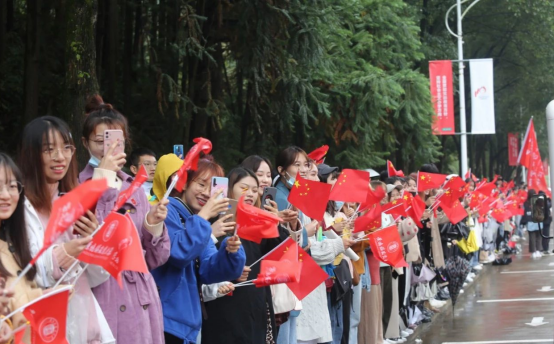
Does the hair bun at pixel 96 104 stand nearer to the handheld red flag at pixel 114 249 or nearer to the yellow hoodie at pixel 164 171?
the yellow hoodie at pixel 164 171

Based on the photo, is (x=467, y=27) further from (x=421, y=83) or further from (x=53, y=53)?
(x=53, y=53)

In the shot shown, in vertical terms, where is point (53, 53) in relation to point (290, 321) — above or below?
above

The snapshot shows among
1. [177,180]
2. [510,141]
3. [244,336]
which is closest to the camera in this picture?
[177,180]

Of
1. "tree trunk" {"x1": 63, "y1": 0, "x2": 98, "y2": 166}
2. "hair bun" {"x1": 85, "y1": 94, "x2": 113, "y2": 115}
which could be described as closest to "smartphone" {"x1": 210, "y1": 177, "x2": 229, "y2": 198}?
"hair bun" {"x1": 85, "y1": 94, "x2": 113, "y2": 115}

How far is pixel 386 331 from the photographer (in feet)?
34.6

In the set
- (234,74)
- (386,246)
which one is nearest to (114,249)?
(386,246)

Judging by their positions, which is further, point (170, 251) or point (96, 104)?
point (96, 104)

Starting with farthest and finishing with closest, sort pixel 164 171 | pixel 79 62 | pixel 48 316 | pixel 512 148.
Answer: pixel 512 148 < pixel 79 62 < pixel 164 171 < pixel 48 316

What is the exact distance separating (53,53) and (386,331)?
7.64 meters

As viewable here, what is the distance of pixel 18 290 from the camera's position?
383cm

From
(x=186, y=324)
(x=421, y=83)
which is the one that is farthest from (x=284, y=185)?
(x=421, y=83)

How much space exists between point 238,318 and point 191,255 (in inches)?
35.8

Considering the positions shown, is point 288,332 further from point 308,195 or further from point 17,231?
point 17,231

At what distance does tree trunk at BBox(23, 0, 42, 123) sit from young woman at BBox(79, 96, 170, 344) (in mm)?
8191
